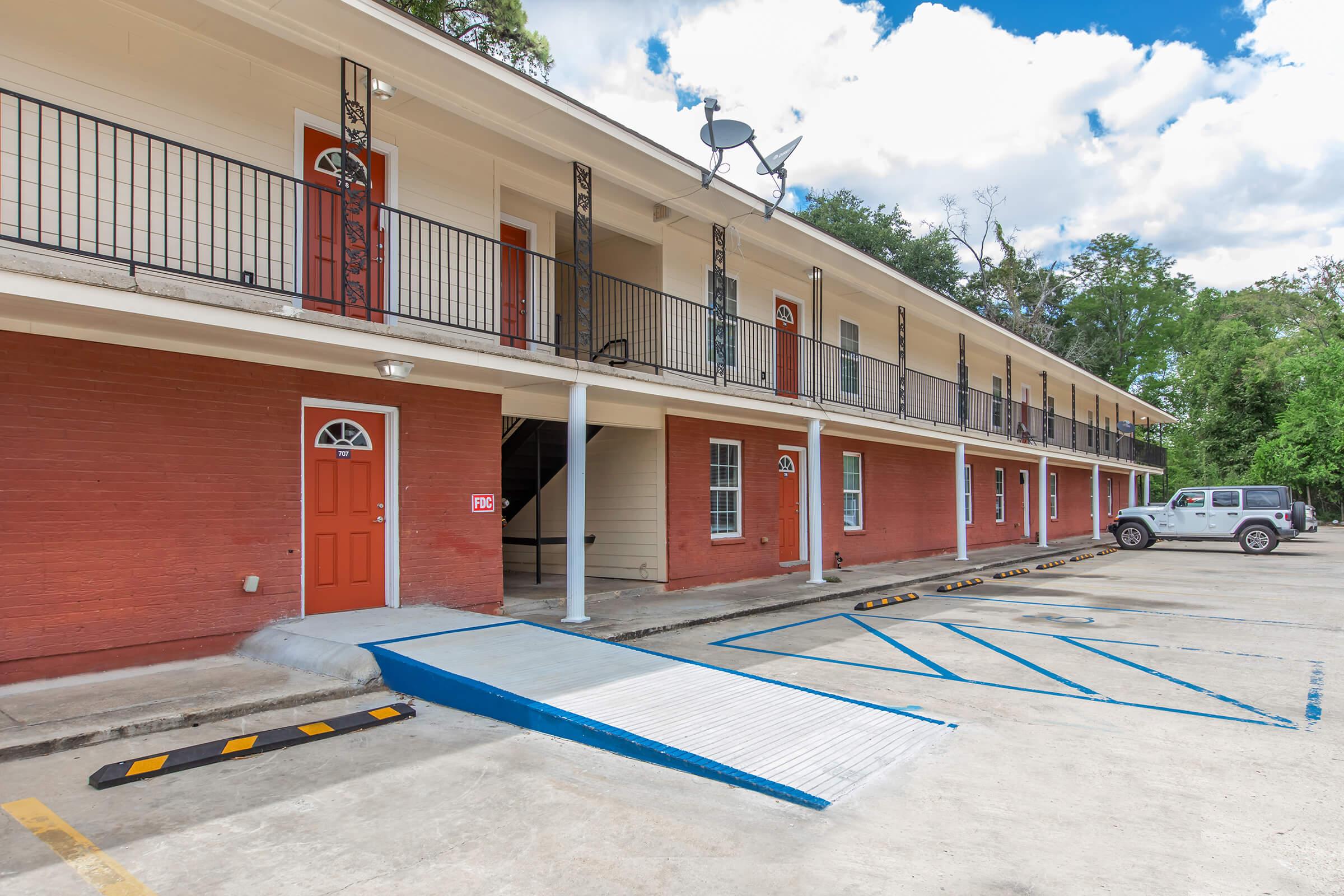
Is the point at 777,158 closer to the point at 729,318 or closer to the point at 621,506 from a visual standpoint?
the point at 729,318

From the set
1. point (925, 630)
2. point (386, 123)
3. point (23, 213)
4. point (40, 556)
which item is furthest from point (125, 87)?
point (925, 630)

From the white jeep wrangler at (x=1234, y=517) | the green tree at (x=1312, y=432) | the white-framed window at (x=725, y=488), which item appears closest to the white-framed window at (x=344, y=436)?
the white-framed window at (x=725, y=488)

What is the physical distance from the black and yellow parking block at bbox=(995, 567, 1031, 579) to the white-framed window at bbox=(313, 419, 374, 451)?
12.2m

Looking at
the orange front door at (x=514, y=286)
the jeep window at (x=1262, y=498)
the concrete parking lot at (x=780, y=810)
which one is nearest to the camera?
the concrete parking lot at (x=780, y=810)

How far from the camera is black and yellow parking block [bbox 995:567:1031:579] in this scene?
1560 centimetres

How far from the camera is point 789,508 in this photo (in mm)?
15547

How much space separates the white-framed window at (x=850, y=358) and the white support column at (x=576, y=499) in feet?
28.1

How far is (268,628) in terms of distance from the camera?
287 inches

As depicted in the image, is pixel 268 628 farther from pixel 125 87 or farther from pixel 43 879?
pixel 125 87

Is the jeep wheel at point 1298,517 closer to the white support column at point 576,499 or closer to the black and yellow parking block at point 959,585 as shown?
the black and yellow parking block at point 959,585

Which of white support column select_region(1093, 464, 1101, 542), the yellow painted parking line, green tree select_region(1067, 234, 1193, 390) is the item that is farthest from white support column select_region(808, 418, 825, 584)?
green tree select_region(1067, 234, 1193, 390)

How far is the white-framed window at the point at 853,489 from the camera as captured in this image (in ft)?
55.2

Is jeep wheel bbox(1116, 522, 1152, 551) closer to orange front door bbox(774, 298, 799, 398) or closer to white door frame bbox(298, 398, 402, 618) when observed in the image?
orange front door bbox(774, 298, 799, 398)

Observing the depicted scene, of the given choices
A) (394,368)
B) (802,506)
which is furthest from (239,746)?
(802,506)
